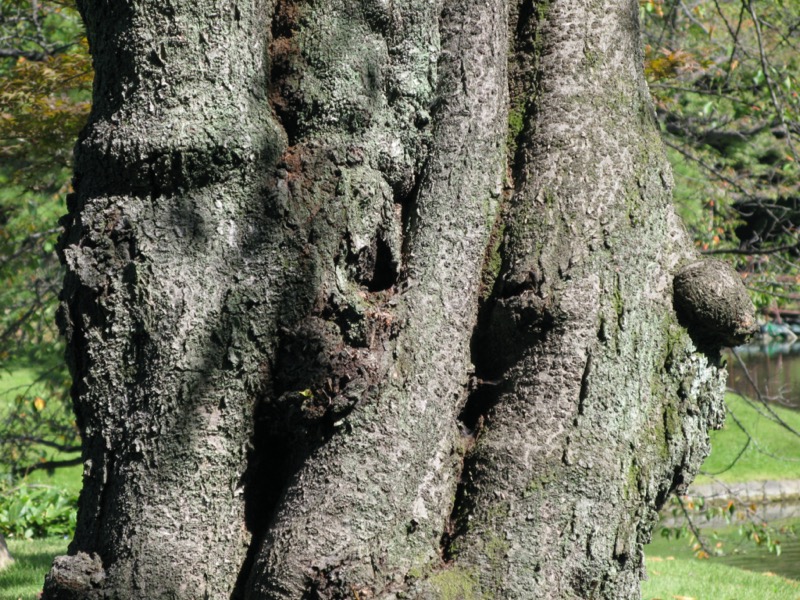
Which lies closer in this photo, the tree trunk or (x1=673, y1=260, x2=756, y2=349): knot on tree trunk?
(x1=673, y1=260, x2=756, y2=349): knot on tree trunk

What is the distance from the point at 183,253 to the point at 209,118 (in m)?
0.30

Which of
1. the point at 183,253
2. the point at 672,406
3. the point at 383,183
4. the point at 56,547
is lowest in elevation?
the point at 56,547

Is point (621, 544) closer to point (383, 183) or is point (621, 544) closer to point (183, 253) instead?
point (383, 183)

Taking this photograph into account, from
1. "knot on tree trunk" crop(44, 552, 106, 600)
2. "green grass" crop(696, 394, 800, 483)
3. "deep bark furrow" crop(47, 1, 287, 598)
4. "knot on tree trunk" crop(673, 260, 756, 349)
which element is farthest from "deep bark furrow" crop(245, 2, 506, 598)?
→ "green grass" crop(696, 394, 800, 483)

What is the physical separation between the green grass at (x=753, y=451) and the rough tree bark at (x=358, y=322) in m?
11.2

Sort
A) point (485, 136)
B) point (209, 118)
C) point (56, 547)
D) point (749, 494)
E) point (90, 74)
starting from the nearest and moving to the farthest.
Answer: point (209, 118), point (485, 136), point (90, 74), point (56, 547), point (749, 494)

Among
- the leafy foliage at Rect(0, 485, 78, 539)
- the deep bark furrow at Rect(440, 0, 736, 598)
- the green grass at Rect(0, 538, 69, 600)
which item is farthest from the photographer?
the leafy foliage at Rect(0, 485, 78, 539)

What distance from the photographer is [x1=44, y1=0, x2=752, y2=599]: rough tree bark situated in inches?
79.7

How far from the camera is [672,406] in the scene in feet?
7.47

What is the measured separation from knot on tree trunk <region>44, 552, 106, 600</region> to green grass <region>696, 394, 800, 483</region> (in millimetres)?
11706

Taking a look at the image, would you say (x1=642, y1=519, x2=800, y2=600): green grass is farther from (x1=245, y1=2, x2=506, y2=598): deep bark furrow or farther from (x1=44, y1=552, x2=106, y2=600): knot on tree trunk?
(x1=44, y1=552, x2=106, y2=600): knot on tree trunk

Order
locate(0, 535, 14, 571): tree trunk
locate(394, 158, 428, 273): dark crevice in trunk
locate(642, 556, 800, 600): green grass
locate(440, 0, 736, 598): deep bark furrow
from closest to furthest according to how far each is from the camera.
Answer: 1. locate(440, 0, 736, 598): deep bark furrow
2. locate(394, 158, 428, 273): dark crevice in trunk
3. locate(0, 535, 14, 571): tree trunk
4. locate(642, 556, 800, 600): green grass

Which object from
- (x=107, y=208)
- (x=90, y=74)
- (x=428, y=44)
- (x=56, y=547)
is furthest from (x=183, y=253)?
(x=56, y=547)

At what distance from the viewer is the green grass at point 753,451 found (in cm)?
1338
